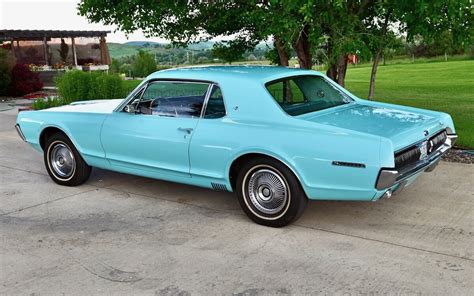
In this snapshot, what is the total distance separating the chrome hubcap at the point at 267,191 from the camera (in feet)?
14.9

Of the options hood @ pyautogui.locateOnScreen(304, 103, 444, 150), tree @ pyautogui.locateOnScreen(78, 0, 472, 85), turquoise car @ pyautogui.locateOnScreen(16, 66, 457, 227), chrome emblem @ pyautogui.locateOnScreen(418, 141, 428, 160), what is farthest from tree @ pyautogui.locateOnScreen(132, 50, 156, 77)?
chrome emblem @ pyautogui.locateOnScreen(418, 141, 428, 160)

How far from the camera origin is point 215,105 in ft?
16.1

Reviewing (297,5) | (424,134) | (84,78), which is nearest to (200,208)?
(424,134)

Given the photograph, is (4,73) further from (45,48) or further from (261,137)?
(261,137)

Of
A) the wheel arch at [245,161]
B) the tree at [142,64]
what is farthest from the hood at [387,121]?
the tree at [142,64]

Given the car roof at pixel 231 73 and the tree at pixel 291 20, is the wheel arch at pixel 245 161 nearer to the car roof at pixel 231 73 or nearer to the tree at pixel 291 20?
the car roof at pixel 231 73

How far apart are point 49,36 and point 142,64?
684 centimetres

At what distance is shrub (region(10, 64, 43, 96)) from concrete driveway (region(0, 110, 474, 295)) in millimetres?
14975

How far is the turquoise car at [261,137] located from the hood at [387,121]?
0.4 inches

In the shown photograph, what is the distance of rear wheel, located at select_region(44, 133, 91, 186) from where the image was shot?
237 inches

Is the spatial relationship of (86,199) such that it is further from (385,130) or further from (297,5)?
(297,5)

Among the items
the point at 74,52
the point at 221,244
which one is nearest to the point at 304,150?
the point at 221,244

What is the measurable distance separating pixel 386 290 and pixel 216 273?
3.89 feet

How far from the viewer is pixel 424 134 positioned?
4520 millimetres
